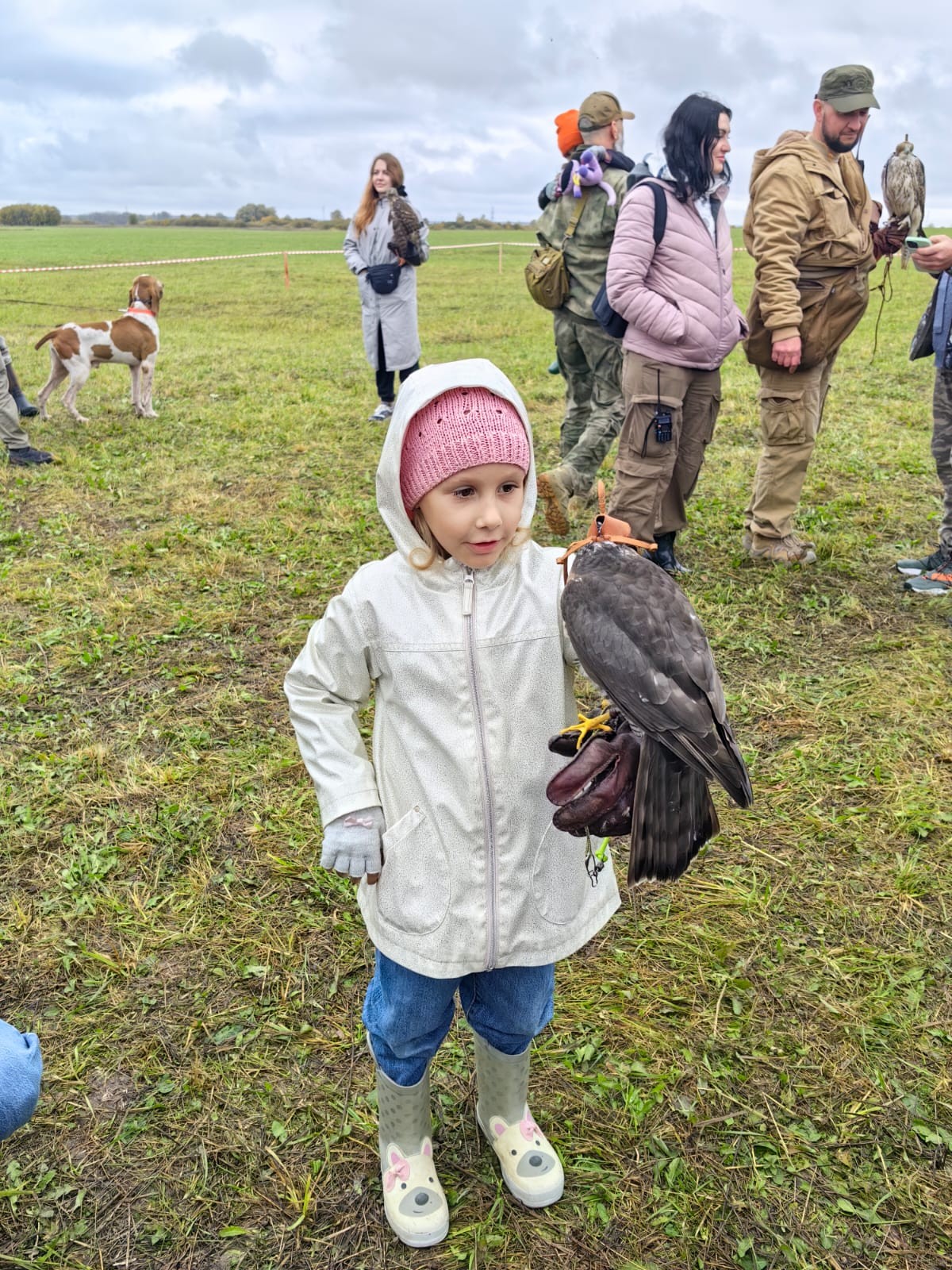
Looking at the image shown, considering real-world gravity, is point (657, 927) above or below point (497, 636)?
below

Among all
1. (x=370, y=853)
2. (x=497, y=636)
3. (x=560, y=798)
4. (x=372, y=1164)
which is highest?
(x=497, y=636)

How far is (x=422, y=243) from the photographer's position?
8.63m

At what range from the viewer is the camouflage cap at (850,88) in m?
4.68

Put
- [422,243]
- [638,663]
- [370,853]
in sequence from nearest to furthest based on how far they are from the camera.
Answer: [638,663]
[370,853]
[422,243]

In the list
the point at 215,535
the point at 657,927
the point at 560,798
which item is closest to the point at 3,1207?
the point at 560,798

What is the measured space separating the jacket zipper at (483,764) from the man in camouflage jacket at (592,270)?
12.9ft

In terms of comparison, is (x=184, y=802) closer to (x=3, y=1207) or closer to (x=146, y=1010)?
(x=146, y=1010)

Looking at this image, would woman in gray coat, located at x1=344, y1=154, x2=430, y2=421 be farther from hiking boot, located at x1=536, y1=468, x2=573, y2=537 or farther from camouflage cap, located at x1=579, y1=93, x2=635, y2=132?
hiking boot, located at x1=536, y1=468, x2=573, y2=537

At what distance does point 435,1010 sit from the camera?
1963 millimetres

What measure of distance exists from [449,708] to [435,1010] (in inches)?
26.4

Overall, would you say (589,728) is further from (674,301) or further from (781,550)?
(781,550)

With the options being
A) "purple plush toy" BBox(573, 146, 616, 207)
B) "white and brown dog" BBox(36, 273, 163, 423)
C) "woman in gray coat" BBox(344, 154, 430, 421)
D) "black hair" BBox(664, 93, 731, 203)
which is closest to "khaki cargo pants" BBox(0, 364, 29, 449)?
"white and brown dog" BBox(36, 273, 163, 423)

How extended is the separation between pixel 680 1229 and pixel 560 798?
121 centimetres

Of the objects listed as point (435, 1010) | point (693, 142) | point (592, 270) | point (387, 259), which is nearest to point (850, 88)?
point (693, 142)
